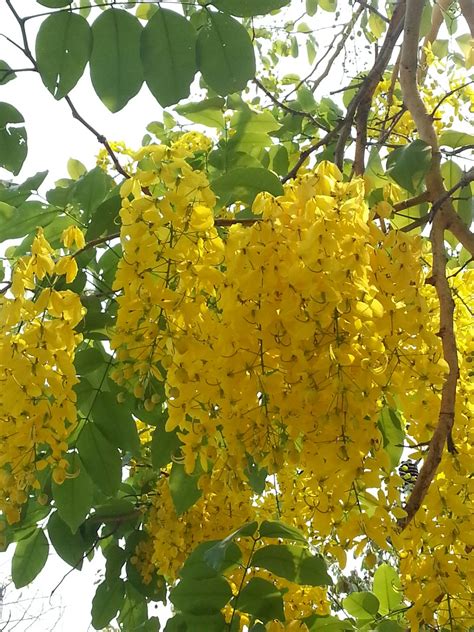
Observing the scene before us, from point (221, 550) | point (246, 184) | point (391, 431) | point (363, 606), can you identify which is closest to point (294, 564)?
point (221, 550)

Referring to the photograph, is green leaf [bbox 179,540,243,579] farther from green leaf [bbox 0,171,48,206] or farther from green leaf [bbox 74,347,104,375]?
green leaf [bbox 0,171,48,206]

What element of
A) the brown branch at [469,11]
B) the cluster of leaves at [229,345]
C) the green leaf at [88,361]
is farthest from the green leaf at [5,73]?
the brown branch at [469,11]

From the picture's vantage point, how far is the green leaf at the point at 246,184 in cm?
133

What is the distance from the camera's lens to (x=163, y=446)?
1447 mm

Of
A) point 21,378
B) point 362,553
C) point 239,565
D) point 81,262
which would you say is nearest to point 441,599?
point 362,553

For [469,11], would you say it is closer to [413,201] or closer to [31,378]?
[413,201]

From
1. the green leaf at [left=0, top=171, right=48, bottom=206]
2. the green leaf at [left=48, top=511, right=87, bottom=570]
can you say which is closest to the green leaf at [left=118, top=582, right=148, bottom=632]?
the green leaf at [left=48, top=511, right=87, bottom=570]

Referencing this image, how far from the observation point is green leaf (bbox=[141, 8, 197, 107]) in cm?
131

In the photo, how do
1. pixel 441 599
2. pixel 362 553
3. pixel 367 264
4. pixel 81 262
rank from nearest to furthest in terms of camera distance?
pixel 367 264 < pixel 362 553 < pixel 441 599 < pixel 81 262

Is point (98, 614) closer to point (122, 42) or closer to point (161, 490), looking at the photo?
point (161, 490)

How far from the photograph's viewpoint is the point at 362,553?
3.71 ft

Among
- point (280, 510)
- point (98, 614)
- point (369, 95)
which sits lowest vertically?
point (98, 614)

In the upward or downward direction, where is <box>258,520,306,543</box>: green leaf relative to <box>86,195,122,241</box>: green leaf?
downward

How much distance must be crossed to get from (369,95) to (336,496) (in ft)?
3.52
